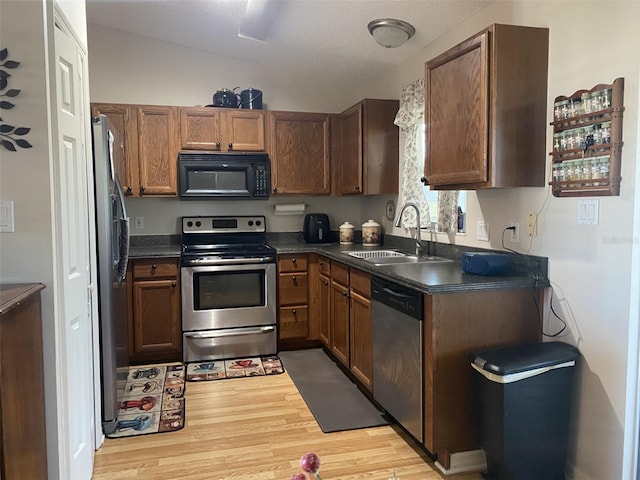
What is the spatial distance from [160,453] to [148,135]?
2610 mm

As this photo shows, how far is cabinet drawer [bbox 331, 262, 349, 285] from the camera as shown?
338 cm

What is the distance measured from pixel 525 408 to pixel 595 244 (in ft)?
2.49

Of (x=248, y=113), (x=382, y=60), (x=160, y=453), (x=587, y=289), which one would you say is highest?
(x=382, y=60)

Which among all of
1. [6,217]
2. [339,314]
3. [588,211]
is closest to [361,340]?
[339,314]

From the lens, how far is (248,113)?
4234 mm

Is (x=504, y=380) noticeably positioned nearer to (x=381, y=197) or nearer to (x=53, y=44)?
(x=53, y=44)

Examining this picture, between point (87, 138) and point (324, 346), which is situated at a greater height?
point (87, 138)

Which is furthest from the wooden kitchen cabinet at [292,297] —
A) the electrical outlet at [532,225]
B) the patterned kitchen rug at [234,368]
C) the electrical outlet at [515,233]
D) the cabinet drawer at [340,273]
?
the electrical outlet at [532,225]

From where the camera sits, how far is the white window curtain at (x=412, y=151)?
3486mm

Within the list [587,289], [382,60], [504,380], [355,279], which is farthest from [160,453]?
[382,60]

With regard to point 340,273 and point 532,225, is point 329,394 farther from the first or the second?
point 532,225

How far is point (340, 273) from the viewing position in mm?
3512

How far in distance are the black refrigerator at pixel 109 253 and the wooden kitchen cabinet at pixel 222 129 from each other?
4.25 feet

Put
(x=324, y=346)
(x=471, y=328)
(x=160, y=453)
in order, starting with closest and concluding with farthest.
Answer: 1. (x=471, y=328)
2. (x=160, y=453)
3. (x=324, y=346)
